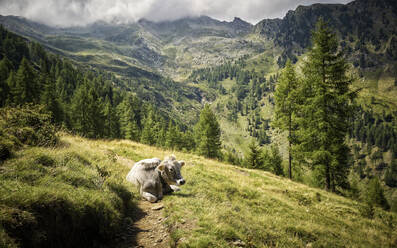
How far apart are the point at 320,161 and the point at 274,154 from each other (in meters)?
33.0

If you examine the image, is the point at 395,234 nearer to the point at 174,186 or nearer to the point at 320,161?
the point at 320,161

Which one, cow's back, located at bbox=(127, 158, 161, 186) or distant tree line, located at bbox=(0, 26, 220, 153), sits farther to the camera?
distant tree line, located at bbox=(0, 26, 220, 153)

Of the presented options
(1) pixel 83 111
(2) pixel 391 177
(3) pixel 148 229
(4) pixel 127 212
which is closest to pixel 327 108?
(3) pixel 148 229

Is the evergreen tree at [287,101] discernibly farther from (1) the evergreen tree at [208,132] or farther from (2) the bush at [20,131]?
(2) the bush at [20,131]

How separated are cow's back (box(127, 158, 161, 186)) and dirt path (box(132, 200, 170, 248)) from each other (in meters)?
1.16

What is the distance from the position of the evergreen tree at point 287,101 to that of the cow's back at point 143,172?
717 inches

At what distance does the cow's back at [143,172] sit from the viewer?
9.52m

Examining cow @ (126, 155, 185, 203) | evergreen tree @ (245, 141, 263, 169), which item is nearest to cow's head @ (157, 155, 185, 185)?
cow @ (126, 155, 185, 203)

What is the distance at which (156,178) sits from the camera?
946 centimetres

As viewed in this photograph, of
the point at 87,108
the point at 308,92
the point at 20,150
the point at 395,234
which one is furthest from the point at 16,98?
the point at 395,234

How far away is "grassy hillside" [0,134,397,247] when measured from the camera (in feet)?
13.9

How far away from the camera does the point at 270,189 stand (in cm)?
1520

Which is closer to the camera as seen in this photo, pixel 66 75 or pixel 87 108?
pixel 87 108

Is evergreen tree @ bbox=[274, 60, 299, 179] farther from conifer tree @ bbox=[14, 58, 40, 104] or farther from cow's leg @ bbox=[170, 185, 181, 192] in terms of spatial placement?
conifer tree @ bbox=[14, 58, 40, 104]
